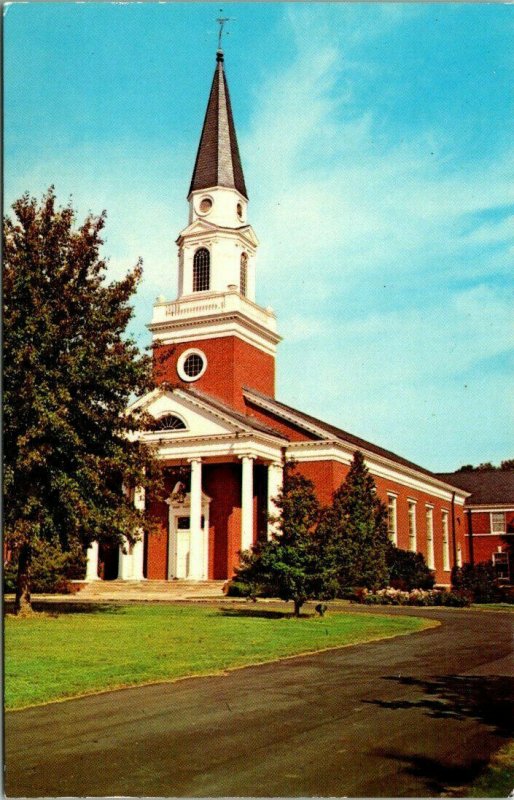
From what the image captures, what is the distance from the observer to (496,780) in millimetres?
6805

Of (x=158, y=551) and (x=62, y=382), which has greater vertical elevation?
(x=62, y=382)

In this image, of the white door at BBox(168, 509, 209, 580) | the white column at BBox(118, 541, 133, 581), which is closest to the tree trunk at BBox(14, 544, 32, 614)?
the white column at BBox(118, 541, 133, 581)

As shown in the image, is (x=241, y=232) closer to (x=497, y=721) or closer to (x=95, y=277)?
(x=95, y=277)

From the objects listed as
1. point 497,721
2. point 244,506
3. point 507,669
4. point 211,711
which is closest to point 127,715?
point 211,711

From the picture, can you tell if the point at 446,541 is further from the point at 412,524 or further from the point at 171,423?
the point at 171,423

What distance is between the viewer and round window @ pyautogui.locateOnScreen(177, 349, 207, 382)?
136ft

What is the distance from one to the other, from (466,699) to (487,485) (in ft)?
159

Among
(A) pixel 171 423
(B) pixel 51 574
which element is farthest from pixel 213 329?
(B) pixel 51 574

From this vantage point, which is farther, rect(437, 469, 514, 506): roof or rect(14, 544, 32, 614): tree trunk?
rect(437, 469, 514, 506): roof

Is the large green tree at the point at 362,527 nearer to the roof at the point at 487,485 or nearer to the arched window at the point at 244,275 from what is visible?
the arched window at the point at 244,275

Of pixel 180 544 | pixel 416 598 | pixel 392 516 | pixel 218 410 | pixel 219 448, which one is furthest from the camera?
pixel 392 516

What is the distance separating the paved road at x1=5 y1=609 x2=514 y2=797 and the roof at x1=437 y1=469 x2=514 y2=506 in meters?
44.2

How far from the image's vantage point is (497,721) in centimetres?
882

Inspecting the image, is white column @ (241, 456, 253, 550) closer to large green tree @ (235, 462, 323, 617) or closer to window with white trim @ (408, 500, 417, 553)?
large green tree @ (235, 462, 323, 617)
